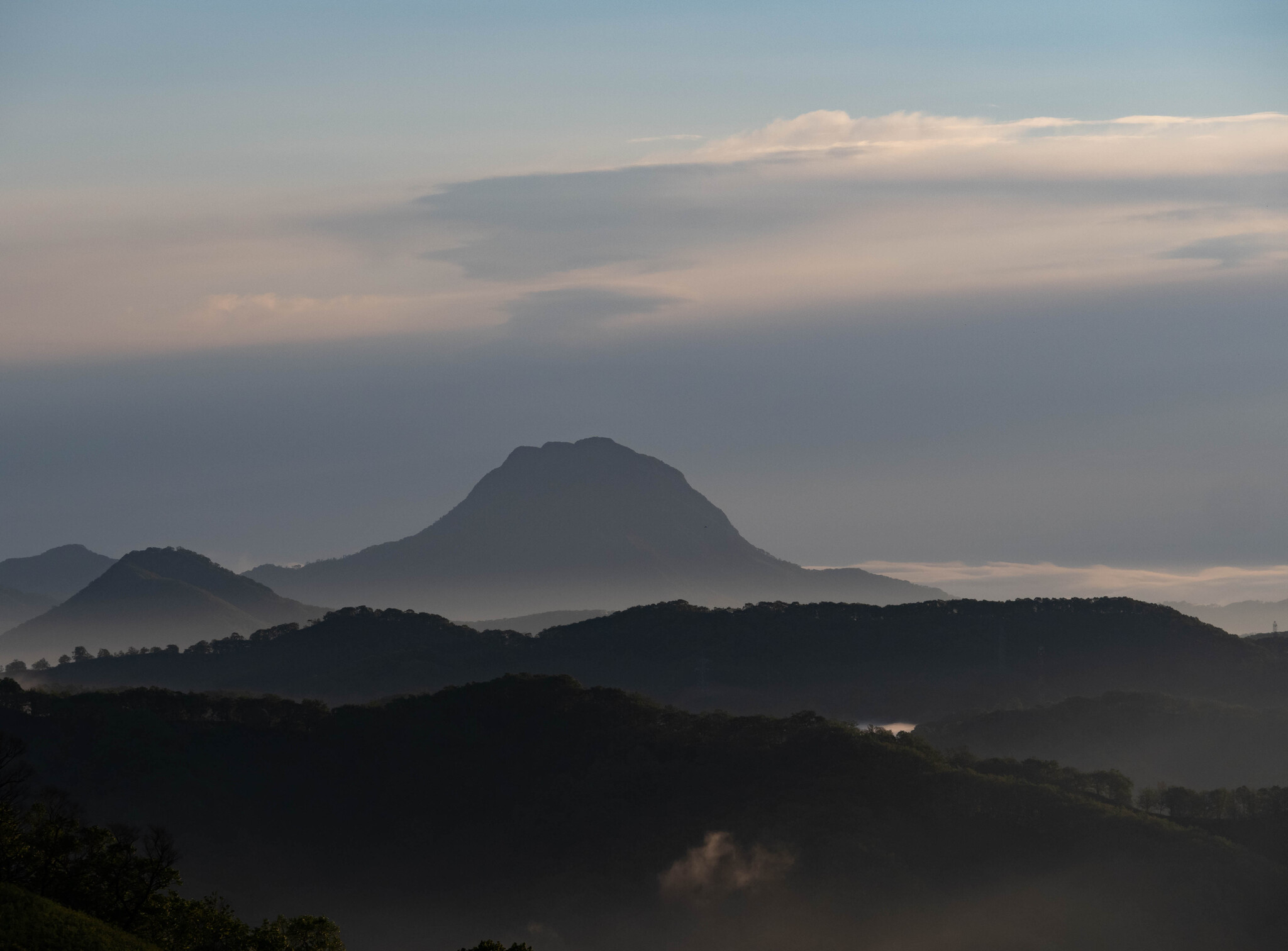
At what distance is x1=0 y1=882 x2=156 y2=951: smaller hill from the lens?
8450cm

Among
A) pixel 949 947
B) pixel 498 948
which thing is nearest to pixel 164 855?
pixel 498 948

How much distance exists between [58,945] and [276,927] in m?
20.0

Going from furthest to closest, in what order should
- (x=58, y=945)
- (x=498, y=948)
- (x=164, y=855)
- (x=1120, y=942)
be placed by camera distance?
(x=1120, y=942)
(x=164, y=855)
(x=498, y=948)
(x=58, y=945)

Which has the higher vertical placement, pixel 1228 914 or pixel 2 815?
pixel 2 815

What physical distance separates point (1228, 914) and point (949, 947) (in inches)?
1446

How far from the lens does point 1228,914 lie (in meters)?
196

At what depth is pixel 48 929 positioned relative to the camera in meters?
86.8

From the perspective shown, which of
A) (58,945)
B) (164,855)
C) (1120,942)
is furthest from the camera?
(1120,942)

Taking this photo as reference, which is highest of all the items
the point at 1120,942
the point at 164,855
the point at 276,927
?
the point at 164,855

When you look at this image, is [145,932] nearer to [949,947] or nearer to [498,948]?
[498,948]

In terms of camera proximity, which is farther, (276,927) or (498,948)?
(276,927)

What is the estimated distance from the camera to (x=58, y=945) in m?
85.6

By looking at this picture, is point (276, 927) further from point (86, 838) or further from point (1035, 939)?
point (1035, 939)

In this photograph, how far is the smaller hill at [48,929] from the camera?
84500mm
